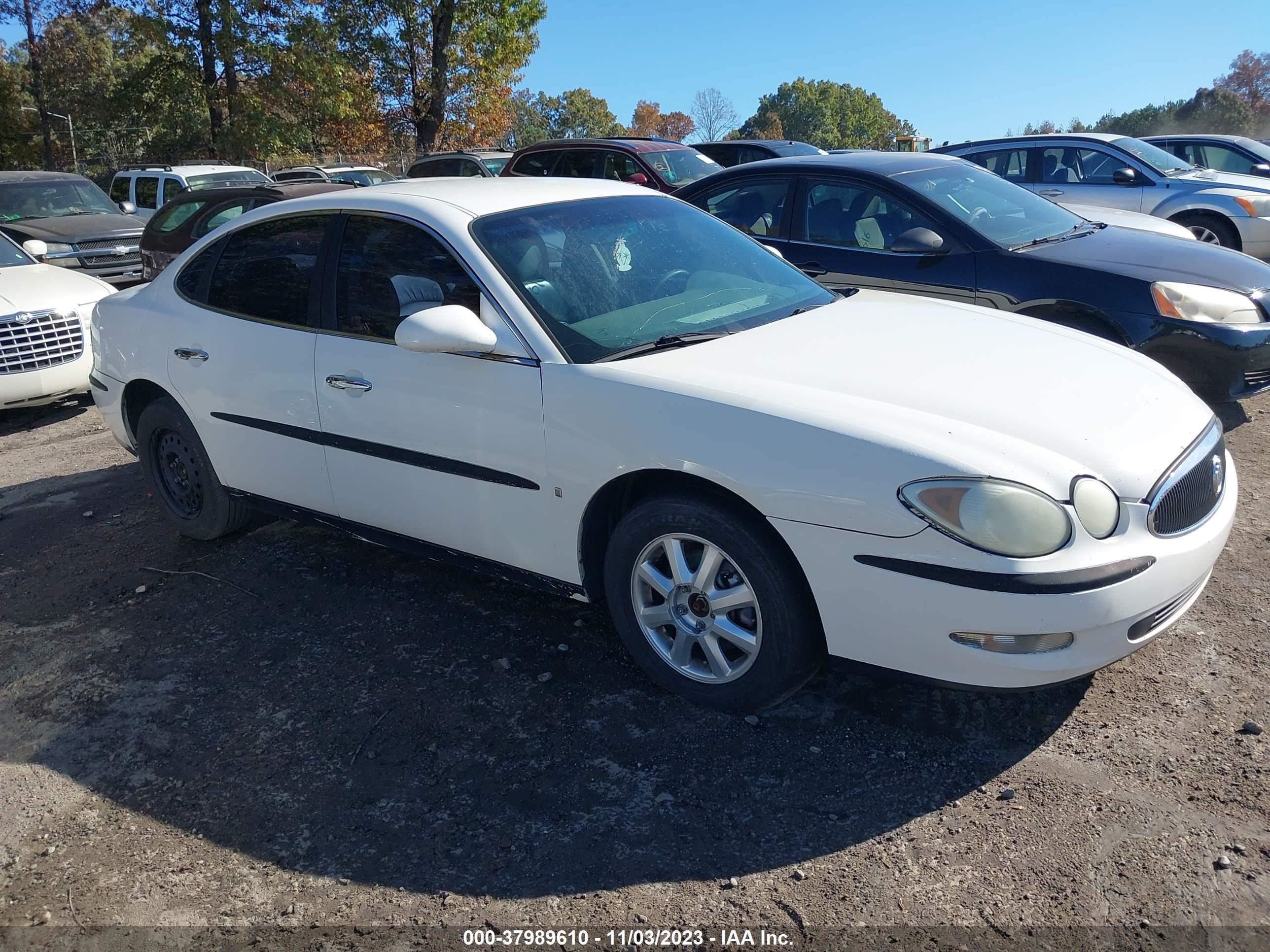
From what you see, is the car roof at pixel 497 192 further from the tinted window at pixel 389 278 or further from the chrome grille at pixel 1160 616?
the chrome grille at pixel 1160 616

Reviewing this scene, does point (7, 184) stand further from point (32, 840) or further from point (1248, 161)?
point (1248, 161)

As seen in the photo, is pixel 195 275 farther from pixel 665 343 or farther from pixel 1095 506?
pixel 1095 506

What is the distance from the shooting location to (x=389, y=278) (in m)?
3.90

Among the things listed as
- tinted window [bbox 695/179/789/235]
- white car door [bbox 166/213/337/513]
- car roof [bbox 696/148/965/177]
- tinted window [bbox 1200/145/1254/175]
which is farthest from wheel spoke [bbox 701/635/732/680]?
tinted window [bbox 1200/145/1254/175]

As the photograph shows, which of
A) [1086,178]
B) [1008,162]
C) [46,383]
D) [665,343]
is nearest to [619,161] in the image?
[1008,162]

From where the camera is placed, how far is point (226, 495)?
4.74 meters

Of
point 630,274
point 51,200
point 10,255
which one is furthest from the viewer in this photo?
point 51,200

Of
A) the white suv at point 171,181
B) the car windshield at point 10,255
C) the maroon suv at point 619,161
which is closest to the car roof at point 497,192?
the car windshield at point 10,255

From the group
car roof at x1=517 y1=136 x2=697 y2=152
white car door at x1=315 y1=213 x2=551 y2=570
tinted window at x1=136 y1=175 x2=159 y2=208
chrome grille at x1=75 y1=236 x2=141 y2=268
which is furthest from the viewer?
tinted window at x1=136 y1=175 x2=159 y2=208

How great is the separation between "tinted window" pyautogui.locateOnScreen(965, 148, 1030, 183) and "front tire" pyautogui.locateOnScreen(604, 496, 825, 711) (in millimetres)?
9373

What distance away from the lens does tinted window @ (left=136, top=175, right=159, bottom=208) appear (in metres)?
16.6

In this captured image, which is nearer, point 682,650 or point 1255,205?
point 682,650

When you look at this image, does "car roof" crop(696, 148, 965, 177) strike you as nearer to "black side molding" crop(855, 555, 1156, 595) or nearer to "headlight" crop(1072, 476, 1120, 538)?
"headlight" crop(1072, 476, 1120, 538)

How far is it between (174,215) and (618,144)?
17.8ft
